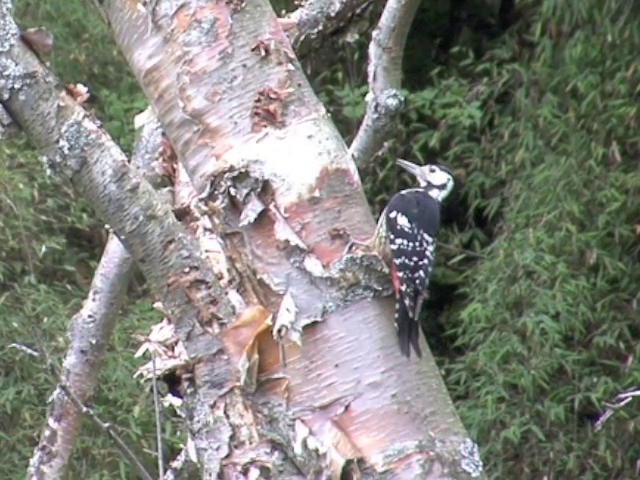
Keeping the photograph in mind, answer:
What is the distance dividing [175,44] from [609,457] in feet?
7.76

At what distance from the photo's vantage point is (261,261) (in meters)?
2.08

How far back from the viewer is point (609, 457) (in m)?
4.02

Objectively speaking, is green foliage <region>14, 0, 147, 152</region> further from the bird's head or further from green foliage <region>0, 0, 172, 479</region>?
the bird's head

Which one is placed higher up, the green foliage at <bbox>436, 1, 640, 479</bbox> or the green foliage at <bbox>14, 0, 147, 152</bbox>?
the green foliage at <bbox>14, 0, 147, 152</bbox>

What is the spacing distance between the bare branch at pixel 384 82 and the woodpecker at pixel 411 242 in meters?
0.17

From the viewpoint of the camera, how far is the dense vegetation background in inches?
162

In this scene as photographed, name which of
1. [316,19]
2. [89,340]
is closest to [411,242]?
[316,19]

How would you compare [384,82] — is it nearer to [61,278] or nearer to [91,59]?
[61,278]

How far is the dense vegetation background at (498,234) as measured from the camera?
4.11 meters

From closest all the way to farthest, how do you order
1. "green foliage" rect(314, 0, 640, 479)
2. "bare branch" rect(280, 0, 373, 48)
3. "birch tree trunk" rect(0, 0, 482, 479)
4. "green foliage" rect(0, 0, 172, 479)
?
"birch tree trunk" rect(0, 0, 482, 479), "bare branch" rect(280, 0, 373, 48), "green foliage" rect(314, 0, 640, 479), "green foliage" rect(0, 0, 172, 479)

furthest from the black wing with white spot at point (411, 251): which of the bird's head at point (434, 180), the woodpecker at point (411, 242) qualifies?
the bird's head at point (434, 180)

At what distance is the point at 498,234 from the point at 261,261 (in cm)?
257

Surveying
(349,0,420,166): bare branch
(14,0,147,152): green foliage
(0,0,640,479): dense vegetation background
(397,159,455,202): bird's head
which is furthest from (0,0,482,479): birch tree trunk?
(14,0,147,152): green foliage

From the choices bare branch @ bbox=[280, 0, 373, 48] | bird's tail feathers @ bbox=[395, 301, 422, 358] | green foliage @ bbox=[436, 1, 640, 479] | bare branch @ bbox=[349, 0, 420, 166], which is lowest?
green foliage @ bbox=[436, 1, 640, 479]
